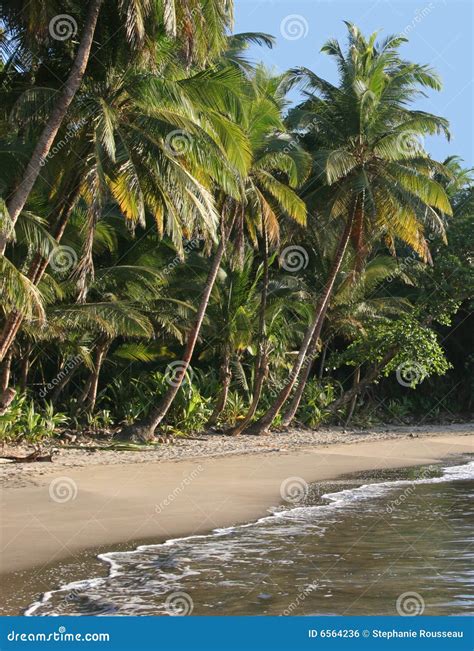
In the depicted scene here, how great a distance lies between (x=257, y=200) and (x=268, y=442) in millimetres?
5539

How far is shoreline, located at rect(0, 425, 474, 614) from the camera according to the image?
8.45 metres

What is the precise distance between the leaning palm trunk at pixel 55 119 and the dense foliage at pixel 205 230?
39 mm

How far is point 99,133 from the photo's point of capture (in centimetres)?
1359

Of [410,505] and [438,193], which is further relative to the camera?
[438,193]

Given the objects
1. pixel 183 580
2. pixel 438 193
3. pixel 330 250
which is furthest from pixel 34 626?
pixel 330 250

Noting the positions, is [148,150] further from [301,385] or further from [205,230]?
[301,385]

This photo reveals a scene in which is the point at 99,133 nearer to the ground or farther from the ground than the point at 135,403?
farther from the ground

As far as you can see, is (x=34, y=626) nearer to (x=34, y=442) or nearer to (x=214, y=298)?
(x=34, y=442)

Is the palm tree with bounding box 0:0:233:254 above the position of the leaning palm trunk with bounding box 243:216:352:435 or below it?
above

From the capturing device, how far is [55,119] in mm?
13555

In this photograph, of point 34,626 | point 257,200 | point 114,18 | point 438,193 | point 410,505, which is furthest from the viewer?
point 438,193

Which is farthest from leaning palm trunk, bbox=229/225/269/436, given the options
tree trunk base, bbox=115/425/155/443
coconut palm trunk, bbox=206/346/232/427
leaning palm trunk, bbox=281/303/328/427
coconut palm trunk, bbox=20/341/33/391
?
coconut palm trunk, bbox=20/341/33/391

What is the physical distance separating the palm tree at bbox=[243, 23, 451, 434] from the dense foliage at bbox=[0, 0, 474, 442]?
0.05m

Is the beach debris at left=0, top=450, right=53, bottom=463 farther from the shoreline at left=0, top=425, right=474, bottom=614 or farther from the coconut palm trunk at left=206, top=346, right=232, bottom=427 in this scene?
the coconut palm trunk at left=206, top=346, right=232, bottom=427
